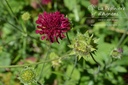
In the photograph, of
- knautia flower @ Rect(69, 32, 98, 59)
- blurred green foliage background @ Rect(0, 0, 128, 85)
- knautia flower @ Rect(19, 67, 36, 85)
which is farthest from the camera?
blurred green foliage background @ Rect(0, 0, 128, 85)

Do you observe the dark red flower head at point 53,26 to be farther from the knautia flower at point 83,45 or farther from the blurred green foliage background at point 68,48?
the blurred green foliage background at point 68,48

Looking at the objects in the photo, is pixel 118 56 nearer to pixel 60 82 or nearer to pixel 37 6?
pixel 60 82

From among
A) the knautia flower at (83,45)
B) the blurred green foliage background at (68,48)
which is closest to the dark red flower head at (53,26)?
the knautia flower at (83,45)

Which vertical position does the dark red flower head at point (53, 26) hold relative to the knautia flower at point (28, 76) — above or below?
above

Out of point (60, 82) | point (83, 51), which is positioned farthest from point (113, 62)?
point (83, 51)

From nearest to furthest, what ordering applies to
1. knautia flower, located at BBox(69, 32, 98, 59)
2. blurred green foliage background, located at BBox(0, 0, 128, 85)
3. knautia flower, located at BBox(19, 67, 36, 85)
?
knautia flower, located at BBox(69, 32, 98, 59), knautia flower, located at BBox(19, 67, 36, 85), blurred green foliage background, located at BBox(0, 0, 128, 85)

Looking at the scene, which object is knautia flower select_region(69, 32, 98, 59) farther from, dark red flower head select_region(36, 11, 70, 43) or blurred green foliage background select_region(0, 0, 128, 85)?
blurred green foliage background select_region(0, 0, 128, 85)

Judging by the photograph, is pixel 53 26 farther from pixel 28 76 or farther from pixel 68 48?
pixel 68 48

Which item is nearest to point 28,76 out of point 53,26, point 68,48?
point 53,26

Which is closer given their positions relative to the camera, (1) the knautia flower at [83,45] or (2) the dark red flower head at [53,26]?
(1) the knautia flower at [83,45]

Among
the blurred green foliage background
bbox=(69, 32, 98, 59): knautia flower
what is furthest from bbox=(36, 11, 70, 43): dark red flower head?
the blurred green foliage background
